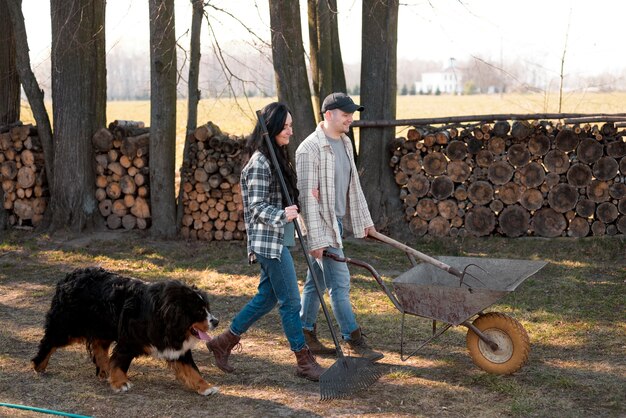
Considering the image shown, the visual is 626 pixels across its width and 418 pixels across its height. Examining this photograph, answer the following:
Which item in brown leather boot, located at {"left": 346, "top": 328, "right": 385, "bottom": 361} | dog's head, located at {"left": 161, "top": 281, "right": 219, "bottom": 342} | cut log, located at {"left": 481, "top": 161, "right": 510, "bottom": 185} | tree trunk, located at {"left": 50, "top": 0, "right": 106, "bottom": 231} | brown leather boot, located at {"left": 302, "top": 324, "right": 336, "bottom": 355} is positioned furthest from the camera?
tree trunk, located at {"left": 50, "top": 0, "right": 106, "bottom": 231}

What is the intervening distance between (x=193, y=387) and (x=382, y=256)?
4495mm

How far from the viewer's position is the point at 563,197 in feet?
30.3

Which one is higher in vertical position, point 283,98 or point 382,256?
point 283,98

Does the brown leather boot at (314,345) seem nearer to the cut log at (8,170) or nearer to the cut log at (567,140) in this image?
the cut log at (567,140)

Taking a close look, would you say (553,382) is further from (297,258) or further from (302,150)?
(297,258)

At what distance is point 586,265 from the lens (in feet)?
27.8

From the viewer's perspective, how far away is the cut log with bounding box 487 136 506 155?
9422mm

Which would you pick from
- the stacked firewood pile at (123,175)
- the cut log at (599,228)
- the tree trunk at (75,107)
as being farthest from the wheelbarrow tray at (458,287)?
the tree trunk at (75,107)

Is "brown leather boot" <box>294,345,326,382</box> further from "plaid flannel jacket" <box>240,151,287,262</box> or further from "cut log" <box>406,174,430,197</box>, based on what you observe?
"cut log" <box>406,174,430,197</box>

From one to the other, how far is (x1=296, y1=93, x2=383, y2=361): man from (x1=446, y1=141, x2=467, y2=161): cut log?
435cm

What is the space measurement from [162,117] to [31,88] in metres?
2.00

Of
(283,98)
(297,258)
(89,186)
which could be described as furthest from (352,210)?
(89,186)

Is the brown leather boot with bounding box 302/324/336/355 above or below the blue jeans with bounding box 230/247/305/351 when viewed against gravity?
below

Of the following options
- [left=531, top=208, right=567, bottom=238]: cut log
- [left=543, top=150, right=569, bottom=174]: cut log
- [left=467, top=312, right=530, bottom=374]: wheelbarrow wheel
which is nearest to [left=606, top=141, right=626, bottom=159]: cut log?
[left=543, top=150, right=569, bottom=174]: cut log
